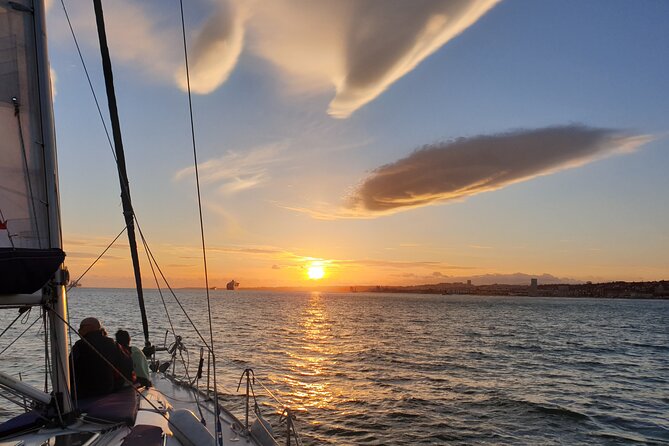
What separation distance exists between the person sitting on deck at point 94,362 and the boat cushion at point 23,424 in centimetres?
84

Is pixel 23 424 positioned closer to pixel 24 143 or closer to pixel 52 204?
pixel 52 204

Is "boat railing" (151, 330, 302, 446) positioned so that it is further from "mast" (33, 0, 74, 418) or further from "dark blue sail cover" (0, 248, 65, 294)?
"dark blue sail cover" (0, 248, 65, 294)

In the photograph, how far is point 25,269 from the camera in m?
4.79

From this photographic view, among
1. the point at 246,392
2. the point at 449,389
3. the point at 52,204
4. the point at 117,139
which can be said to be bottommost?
the point at 449,389


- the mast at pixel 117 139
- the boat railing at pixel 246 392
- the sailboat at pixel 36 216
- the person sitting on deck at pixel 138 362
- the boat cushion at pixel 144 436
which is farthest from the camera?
the mast at pixel 117 139

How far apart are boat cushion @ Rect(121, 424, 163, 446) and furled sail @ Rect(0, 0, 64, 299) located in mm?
2637

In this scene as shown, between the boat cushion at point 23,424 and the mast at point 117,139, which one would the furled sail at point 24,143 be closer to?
the boat cushion at point 23,424

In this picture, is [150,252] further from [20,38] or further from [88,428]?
[20,38]

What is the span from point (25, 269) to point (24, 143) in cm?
175

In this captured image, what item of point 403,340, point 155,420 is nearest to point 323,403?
point 155,420

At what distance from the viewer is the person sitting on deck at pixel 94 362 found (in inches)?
263

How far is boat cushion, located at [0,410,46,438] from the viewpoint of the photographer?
561cm

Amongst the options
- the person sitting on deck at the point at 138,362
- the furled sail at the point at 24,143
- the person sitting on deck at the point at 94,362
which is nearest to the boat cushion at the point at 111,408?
the person sitting on deck at the point at 94,362

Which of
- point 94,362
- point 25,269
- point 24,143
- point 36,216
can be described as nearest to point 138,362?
point 94,362
